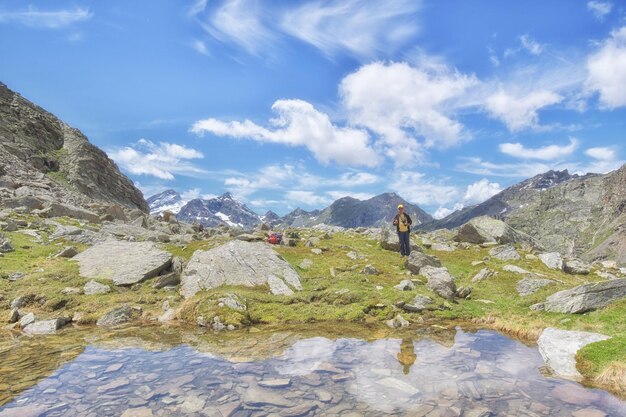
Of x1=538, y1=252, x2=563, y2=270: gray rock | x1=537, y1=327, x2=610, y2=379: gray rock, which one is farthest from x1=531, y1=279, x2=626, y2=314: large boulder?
x1=538, y1=252, x2=563, y2=270: gray rock

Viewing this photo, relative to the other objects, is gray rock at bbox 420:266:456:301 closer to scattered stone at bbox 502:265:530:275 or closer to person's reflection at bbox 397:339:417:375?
scattered stone at bbox 502:265:530:275

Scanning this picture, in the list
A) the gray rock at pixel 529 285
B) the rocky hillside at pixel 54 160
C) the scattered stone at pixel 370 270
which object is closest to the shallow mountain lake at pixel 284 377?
the gray rock at pixel 529 285

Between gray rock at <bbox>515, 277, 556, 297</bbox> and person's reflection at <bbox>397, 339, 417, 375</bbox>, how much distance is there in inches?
Result: 461

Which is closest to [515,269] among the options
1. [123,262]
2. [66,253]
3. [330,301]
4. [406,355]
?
[330,301]

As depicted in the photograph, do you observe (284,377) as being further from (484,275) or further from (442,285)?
(484,275)

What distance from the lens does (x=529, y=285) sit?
25594 millimetres

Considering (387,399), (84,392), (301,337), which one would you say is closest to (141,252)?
(301,337)

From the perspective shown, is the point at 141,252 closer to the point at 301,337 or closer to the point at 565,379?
the point at 301,337

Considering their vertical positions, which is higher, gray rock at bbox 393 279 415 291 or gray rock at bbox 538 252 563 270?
gray rock at bbox 538 252 563 270

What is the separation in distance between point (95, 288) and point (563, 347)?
24382 mm

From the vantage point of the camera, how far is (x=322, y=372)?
13.5m

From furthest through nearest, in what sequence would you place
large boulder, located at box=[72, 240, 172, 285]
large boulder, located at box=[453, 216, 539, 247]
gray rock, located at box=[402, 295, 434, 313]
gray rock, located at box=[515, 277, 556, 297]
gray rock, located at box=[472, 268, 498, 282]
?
large boulder, located at box=[453, 216, 539, 247]
gray rock, located at box=[472, 268, 498, 282]
large boulder, located at box=[72, 240, 172, 285]
gray rock, located at box=[515, 277, 556, 297]
gray rock, located at box=[402, 295, 434, 313]

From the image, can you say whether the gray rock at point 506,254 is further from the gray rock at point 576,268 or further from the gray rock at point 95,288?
the gray rock at point 95,288

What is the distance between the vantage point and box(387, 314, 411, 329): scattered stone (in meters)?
19.9
